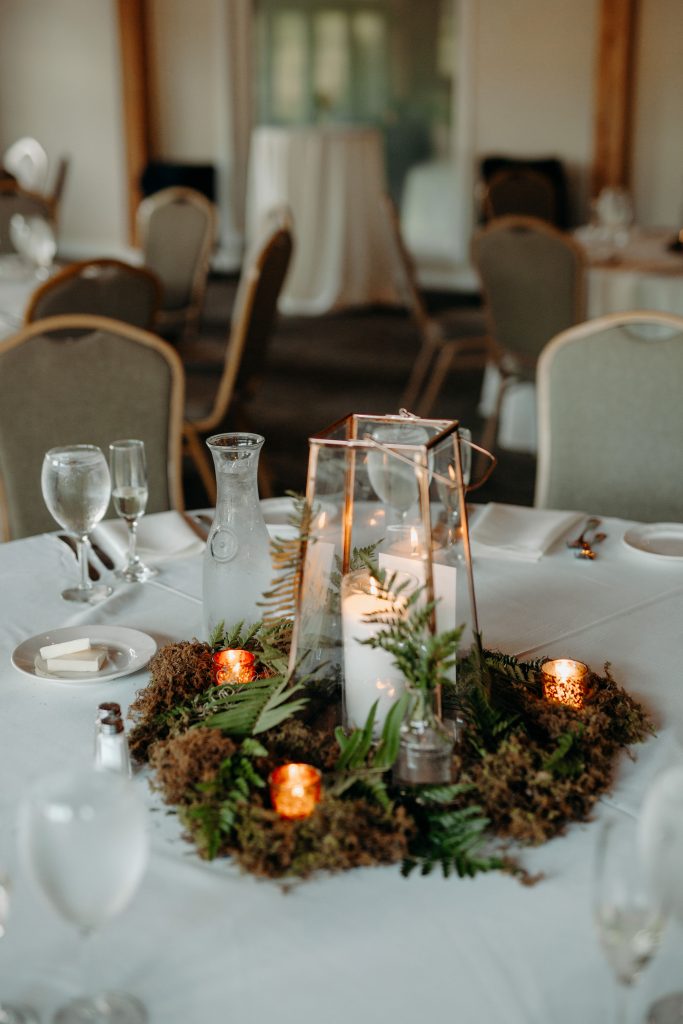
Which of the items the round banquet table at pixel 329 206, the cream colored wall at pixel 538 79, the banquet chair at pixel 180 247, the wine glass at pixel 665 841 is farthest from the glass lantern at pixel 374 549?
the cream colored wall at pixel 538 79

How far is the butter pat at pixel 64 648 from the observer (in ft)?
4.29

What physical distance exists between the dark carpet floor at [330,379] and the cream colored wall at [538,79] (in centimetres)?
120

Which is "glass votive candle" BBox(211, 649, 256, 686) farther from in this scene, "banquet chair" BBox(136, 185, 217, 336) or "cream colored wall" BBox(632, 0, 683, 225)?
"cream colored wall" BBox(632, 0, 683, 225)

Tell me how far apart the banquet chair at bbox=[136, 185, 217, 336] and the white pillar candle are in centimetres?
378

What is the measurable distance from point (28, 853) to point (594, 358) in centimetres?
179

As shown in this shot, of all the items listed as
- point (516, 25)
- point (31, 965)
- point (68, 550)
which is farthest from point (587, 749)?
point (516, 25)

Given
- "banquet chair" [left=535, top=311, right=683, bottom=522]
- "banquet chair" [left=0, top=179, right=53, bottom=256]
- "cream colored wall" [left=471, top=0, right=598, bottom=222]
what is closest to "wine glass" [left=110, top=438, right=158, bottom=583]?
"banquet chair" [left=535, top=311, right=683, bottom=522]

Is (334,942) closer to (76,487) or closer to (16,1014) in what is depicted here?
(16,1014)

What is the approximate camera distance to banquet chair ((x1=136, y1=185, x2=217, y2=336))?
15.6 feet

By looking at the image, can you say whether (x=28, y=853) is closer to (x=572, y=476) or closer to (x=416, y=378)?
(x=572, y=476)

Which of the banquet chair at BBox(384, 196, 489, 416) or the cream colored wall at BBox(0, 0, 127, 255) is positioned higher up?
the cream colored wall at BBox(0, 0, 127, 255)

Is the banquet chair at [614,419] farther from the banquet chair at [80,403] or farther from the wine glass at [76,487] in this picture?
Answer: the wine glass at [76,487]

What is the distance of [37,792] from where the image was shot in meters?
0.72

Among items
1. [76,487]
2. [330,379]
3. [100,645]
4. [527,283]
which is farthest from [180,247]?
[100,645]
